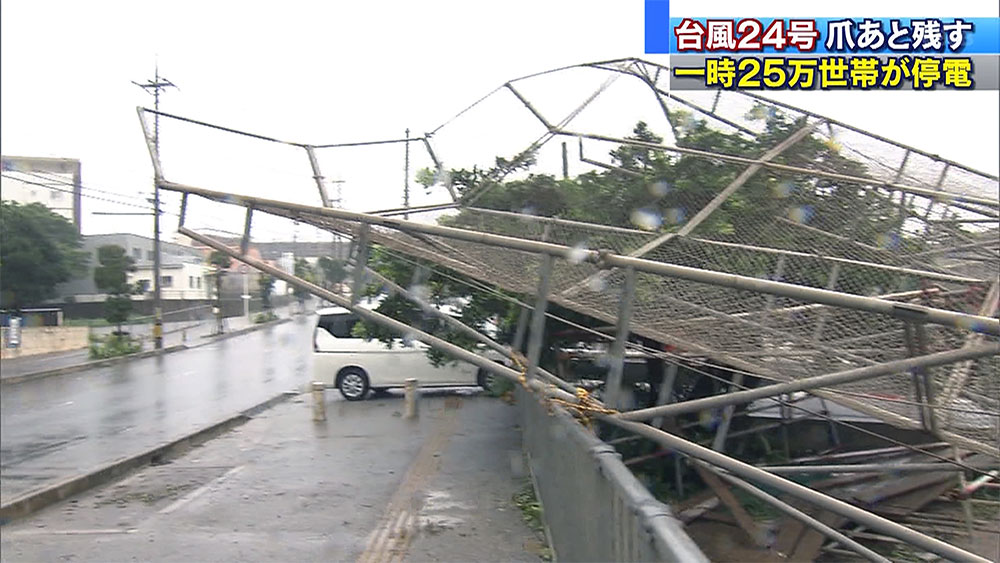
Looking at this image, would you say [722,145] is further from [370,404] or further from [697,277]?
[370,404]

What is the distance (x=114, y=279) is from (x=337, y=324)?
668 centimetres

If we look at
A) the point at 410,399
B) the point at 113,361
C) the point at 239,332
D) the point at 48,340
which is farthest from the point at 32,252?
the point at 239,332

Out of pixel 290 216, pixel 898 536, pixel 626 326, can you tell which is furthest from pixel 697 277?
pixel 290 216

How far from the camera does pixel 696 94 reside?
7039mm

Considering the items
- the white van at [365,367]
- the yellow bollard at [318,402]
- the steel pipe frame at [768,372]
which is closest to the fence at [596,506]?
the steel pipe frame at [768,372]

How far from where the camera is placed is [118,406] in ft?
48.5

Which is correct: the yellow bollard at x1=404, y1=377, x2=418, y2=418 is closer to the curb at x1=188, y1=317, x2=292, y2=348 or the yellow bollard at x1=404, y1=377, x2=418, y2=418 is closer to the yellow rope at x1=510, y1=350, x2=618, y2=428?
the yellow rope at x1=510, y1=350, x2=618, y2=428

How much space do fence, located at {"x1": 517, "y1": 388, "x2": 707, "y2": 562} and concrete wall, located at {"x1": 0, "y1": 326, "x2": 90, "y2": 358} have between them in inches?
184

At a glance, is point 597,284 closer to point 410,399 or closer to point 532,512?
point 532,512

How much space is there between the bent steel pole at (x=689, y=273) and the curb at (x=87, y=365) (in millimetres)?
7653

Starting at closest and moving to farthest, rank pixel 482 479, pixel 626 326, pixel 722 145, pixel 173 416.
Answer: pixel 626 326 → pixel 722 145 → pixel 482 479 → pixel 173 416

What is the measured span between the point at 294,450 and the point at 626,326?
7.62m

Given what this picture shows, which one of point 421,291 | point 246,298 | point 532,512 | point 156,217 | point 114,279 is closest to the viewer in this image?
point 421,291

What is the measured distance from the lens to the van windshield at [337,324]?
16.3 m
